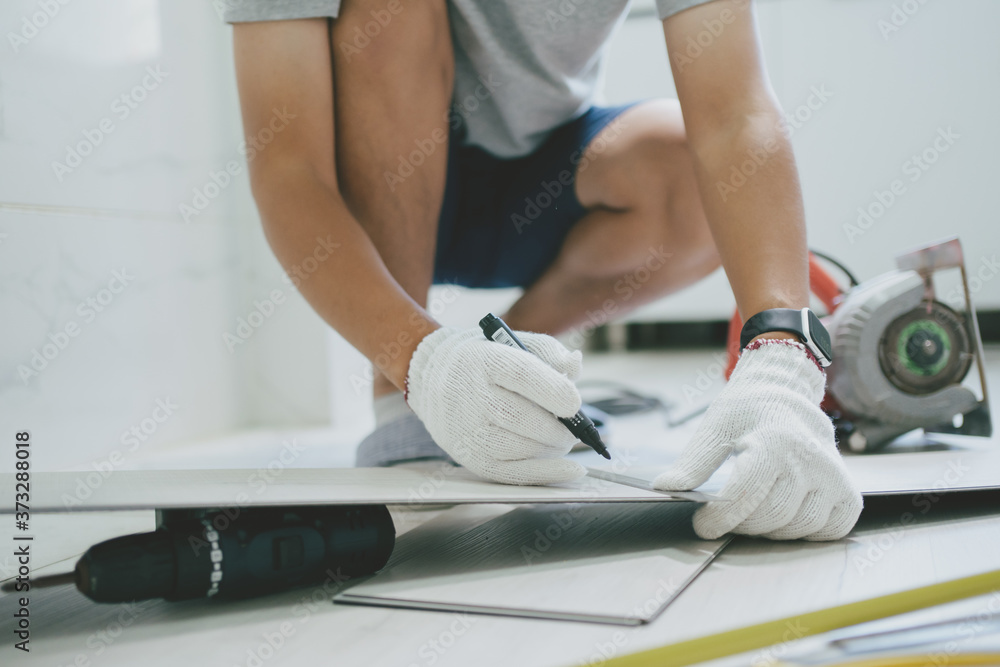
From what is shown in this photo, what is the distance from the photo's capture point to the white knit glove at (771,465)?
49 cm

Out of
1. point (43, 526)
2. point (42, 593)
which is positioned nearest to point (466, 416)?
point (42, 593)

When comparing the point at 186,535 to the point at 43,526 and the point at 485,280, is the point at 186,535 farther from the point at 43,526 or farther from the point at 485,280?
the point at 485,280

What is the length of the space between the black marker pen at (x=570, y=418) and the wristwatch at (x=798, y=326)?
160 mm

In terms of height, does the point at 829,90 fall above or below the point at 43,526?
above

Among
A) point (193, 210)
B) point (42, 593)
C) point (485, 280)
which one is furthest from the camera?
point (193, 210)

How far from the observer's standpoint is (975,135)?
1.93m

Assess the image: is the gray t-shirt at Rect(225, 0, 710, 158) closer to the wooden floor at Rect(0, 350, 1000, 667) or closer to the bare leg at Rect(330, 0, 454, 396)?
the bare leg at Rect(330, 0, 454, 396)

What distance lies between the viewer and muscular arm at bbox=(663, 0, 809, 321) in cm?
61

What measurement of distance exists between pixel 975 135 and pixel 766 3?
2.09 feet

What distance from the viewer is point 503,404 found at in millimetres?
519
